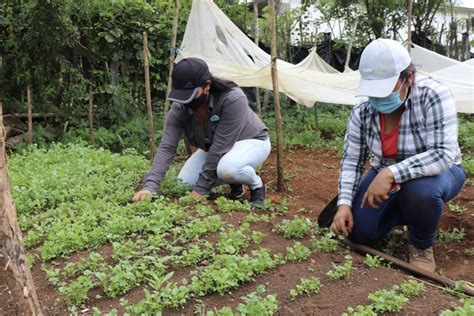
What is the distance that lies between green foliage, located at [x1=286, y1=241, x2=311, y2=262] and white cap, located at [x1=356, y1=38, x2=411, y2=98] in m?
0.84

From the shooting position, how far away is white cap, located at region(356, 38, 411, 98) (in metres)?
2.50

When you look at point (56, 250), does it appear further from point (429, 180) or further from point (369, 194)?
point (429, 180)

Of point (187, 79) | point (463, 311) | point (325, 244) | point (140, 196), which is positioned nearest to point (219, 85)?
point (187, 79)

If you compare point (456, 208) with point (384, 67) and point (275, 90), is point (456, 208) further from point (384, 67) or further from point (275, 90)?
point (384, 67)

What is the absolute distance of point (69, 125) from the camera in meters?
7.74

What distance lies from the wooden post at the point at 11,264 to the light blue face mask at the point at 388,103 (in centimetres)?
178

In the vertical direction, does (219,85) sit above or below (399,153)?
above

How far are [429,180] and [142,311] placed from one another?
158 centimetres

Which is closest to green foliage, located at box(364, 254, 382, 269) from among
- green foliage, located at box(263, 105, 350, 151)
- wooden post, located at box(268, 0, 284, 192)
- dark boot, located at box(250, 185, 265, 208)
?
dark boot, located at box(250, 185, 265, 208)

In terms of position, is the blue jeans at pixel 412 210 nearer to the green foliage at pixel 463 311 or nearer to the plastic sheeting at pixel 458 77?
the green foliage at pixel 463 311

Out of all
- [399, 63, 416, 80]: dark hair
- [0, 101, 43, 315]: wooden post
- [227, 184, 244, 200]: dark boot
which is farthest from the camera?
[227, 184, 244, 200]: dark boot

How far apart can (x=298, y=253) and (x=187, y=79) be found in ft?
4.74

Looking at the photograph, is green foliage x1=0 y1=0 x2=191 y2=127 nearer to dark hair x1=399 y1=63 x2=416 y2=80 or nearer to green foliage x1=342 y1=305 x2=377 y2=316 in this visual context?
dark hair x1=399 y1=63 x2=416 y2=80

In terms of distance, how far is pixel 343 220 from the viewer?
9.28 feet
